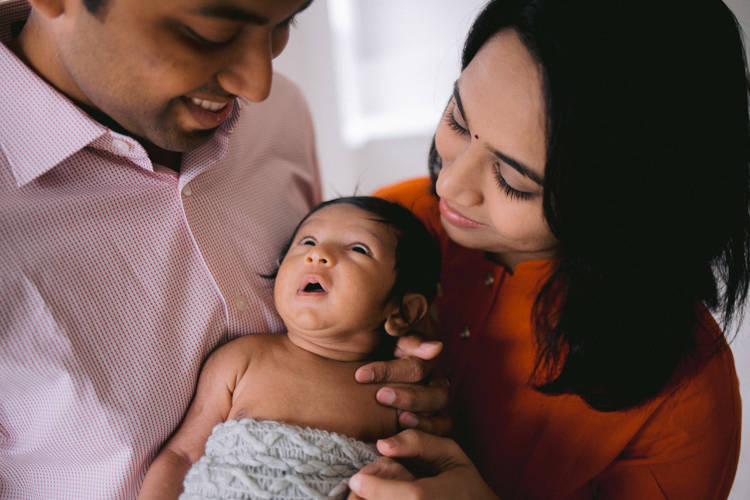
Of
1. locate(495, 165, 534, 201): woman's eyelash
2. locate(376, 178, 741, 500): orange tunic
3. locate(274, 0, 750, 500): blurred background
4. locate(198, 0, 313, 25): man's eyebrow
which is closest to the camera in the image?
locate(198, 0, 313, 25): man's eyebrow

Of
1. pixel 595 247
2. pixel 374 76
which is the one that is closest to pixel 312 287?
pixel 595 247

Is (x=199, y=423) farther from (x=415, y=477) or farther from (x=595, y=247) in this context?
(x=595, y=247)

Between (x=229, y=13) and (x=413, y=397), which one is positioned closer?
(x=229, y=13)

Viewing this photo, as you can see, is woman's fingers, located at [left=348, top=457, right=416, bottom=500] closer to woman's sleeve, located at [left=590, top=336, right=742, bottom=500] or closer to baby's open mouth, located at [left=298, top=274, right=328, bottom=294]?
baby's open mouth, located at [left=298, top=274, right=328, bottom=294]

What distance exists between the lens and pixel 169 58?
920mm

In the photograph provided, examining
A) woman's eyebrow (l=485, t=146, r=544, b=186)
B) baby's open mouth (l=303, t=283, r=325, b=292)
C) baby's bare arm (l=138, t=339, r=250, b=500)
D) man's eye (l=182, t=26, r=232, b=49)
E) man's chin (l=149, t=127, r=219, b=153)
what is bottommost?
baby's bare arm (l=138, t=339, r=250, b=500)

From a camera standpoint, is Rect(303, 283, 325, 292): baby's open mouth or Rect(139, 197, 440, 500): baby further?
Rect(303, 283, 325, 292): baby's open mouth

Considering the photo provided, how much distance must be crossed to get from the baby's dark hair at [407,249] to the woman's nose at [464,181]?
266mm

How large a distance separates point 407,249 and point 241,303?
0.51m

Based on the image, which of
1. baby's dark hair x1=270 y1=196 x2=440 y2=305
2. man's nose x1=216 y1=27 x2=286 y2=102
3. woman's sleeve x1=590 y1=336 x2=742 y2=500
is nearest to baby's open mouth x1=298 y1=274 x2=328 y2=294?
baby's dark hair x1=270 y1=196 x2=440 y2=305

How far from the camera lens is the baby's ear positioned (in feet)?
4.52

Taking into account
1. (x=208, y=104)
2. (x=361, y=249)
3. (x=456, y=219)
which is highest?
(x=208, y=104)

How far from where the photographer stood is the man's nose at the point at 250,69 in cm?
99

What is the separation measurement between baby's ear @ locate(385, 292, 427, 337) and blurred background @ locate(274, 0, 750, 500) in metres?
2.06
